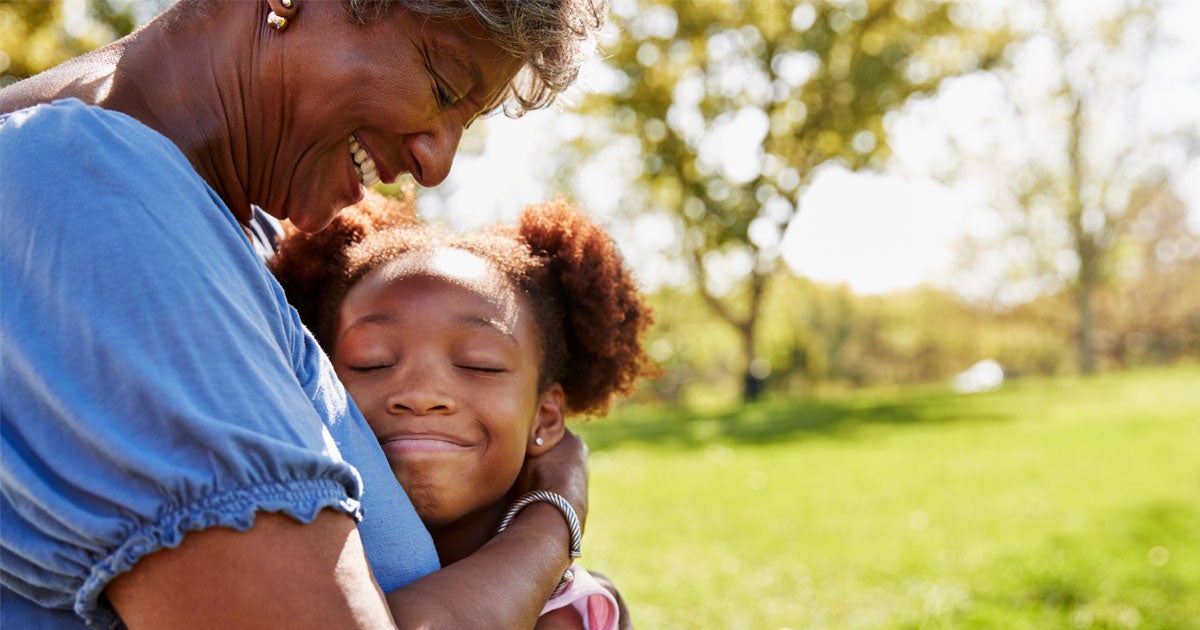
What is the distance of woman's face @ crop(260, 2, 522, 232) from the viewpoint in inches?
65.3

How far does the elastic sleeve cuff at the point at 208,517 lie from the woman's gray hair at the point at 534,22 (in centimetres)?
84

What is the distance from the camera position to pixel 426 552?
62.2 inches

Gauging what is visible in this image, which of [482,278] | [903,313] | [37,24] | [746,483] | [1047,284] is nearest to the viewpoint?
[482,278]

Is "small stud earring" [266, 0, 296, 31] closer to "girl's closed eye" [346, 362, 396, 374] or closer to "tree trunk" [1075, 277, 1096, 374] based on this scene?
"girl's closed eye" [346, 362, 396, 374]

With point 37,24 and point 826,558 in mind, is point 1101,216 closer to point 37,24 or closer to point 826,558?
point 826,558

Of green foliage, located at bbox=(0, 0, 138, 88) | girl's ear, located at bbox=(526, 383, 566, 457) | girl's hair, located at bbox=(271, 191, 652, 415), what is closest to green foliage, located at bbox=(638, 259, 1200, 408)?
green foliage, located at bbox=(0, 0, 138, 88)

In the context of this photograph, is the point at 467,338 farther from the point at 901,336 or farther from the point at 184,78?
the point at 901,336

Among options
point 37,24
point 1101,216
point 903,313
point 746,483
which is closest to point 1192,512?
point 746,483

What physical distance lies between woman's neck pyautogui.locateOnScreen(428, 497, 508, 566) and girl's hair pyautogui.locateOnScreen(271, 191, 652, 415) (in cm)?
39

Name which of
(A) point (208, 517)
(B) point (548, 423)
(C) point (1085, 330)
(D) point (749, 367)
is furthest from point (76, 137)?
(C) point (1085, 330)

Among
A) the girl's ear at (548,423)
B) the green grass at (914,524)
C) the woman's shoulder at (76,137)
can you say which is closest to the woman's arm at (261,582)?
the woman's shoulder at (76,137)

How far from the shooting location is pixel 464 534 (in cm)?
218

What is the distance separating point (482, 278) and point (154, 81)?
32.9 inches

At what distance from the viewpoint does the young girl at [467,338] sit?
6.53ft
